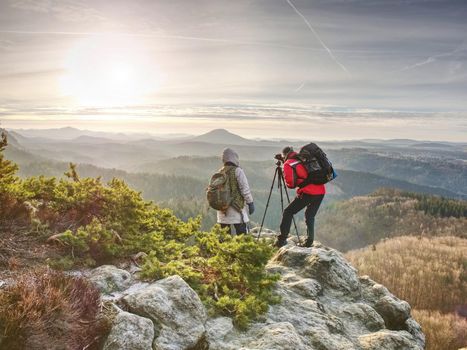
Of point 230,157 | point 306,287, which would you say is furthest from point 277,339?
point 230,157

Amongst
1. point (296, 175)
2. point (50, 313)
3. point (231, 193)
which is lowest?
point (50, 313)

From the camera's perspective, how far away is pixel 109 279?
22.3ft

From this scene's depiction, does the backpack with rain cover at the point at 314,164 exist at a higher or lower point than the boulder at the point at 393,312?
higher

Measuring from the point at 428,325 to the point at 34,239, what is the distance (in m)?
23.1

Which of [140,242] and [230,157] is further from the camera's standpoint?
[230,157]

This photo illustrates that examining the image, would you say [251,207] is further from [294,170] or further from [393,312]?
[393,312]

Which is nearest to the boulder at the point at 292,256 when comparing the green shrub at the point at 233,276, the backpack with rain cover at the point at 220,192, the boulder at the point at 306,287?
the boulder at the point at 306,287

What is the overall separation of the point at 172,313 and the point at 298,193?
272 inches

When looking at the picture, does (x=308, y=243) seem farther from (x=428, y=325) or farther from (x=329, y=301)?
(x=428, y=325)

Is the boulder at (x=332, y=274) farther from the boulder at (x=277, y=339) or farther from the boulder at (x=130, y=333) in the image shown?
the boulder at (x=130, y=333)

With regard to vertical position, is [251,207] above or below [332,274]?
above

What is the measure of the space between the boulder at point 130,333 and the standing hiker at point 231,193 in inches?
250

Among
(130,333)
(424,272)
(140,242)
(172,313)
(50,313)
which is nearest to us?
(50,313)

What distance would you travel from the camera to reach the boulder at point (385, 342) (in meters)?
7.63
